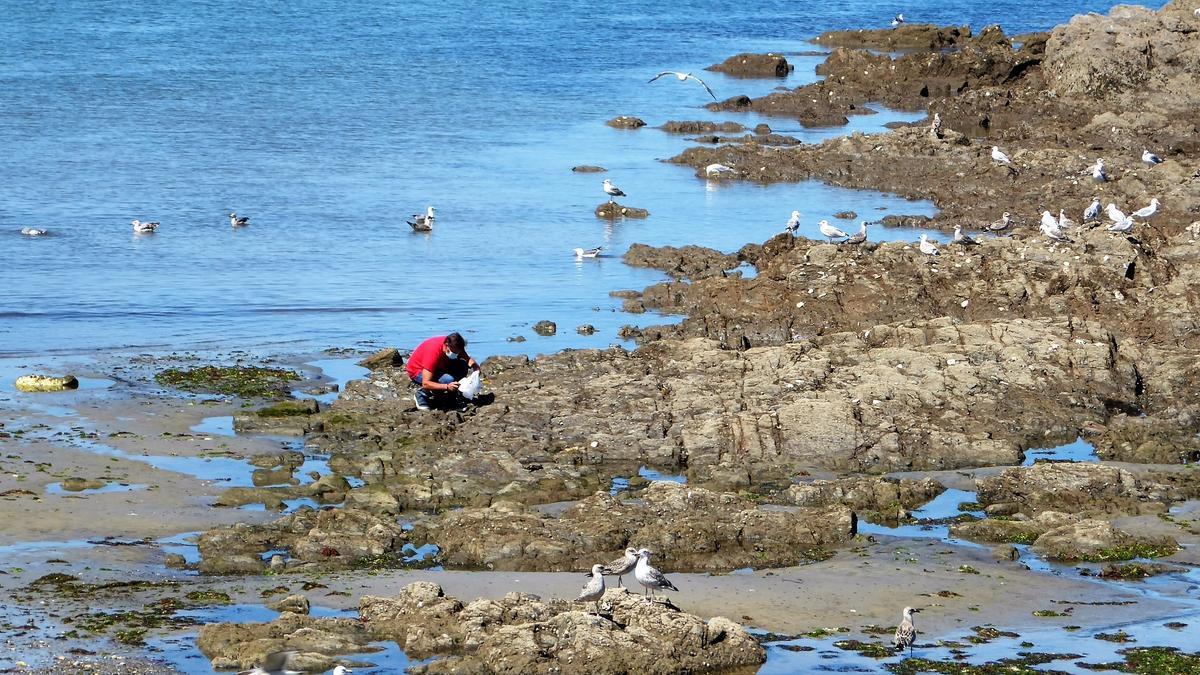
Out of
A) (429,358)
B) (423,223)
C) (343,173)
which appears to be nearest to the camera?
(429,358)

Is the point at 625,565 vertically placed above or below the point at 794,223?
below

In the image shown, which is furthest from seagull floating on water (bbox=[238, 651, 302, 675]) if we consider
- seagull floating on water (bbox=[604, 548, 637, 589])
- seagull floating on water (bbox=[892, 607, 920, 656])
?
seagull floating on water (bbox=[892, 607, 920, 656])

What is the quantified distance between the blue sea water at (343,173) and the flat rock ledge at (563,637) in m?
11.5

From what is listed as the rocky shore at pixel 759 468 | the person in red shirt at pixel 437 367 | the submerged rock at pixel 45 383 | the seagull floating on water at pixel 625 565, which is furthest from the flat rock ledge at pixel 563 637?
the submerged rock at pixel 45 383

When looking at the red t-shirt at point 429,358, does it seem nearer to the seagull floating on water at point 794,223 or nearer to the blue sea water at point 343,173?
the blue sea water at point 343,173

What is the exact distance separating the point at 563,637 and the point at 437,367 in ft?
25.0

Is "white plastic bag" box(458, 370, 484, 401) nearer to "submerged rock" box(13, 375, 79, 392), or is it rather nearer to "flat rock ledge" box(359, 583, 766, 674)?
"flat rock ledge" box(359, 583, 766, 674)

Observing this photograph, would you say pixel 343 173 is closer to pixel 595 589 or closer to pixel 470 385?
pixel 470 385

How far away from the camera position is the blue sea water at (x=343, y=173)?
98.4ft

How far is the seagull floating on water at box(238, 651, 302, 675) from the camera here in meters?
12.7

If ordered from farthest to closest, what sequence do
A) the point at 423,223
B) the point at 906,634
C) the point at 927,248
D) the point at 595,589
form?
the point at 423,223, the point at 927,248, the point at 595,589, the point at 906,634

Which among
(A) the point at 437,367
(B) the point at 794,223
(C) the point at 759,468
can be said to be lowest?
(C) the point at 759,468

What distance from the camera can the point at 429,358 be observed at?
21047 mm

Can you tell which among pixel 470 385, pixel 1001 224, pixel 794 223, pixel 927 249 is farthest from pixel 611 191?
pixel 470 385
